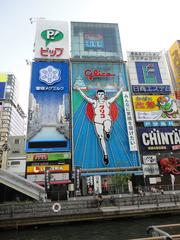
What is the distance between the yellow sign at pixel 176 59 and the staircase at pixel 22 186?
4443 centimetres

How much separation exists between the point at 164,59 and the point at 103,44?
17592 millimetres

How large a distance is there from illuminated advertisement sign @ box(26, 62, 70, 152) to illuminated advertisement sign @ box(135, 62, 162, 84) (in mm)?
19112

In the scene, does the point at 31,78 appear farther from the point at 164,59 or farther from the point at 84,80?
the point at 164,59

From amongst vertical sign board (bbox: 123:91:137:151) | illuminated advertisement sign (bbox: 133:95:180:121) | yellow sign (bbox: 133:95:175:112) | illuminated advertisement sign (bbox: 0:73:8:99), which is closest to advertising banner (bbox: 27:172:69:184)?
vertical sign board (bbox: 123:91:137:151)

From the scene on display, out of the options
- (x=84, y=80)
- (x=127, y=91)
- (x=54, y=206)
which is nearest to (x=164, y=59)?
(x=127, y=91)

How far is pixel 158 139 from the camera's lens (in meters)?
45.9

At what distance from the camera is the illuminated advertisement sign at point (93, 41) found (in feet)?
182

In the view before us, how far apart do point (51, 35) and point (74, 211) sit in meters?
47.9

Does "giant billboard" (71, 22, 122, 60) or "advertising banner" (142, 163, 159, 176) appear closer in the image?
"advertising banner" (142, 163, 159, 176)

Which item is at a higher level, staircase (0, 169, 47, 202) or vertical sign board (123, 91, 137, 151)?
vertical sign board (123, 91, 137, 151)

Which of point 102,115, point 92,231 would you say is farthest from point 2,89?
point 92,231

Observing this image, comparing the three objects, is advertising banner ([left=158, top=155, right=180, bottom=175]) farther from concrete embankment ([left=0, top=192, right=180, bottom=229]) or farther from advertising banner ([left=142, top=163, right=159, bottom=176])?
concrete embankment ([left=0, top=192, right=180, bottom=229])

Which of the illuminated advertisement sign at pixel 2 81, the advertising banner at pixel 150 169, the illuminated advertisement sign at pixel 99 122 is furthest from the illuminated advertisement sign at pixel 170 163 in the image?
the illuminated advertisement sign at pixel 2 81

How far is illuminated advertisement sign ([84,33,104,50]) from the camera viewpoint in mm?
55594
